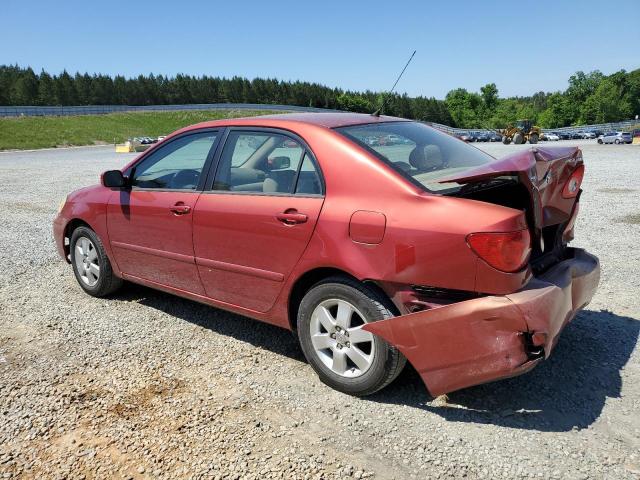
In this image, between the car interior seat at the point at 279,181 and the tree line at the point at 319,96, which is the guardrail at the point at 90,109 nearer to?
the tree line at the point at 319,96

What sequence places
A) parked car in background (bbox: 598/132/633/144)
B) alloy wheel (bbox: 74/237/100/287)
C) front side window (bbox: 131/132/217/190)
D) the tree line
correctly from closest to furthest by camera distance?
front side window (bbox: 131/132/217/190)
alloy wheel (bbox: 74/237/100/287)
parked car in background (bbox: 598/132/633/144)
the tree line

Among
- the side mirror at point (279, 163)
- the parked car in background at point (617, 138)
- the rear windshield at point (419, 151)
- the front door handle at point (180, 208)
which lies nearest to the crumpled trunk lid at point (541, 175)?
the rear windshield at point (419, 151)

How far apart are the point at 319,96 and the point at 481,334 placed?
444ft

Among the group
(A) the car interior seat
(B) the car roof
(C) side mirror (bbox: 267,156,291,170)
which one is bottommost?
(A) the car interior seat

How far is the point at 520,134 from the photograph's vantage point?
134ft

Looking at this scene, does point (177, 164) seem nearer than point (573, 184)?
No

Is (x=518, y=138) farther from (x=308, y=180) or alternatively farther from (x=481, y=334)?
(x=481, y=334)

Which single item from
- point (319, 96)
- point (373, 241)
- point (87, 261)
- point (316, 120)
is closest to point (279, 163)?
point (316, 120)

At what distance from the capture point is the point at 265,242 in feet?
11.1

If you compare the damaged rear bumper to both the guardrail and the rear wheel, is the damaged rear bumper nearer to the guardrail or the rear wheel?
the rear wheel

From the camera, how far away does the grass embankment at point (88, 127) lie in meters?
55.8

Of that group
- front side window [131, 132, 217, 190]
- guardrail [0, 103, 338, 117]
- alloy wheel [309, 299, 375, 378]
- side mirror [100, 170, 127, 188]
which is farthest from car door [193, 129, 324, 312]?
guardrail [0, 103, 338, 117]

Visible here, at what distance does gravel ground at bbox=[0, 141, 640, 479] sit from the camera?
2574mm

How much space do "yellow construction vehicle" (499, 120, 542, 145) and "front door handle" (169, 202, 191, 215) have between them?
134 ft
